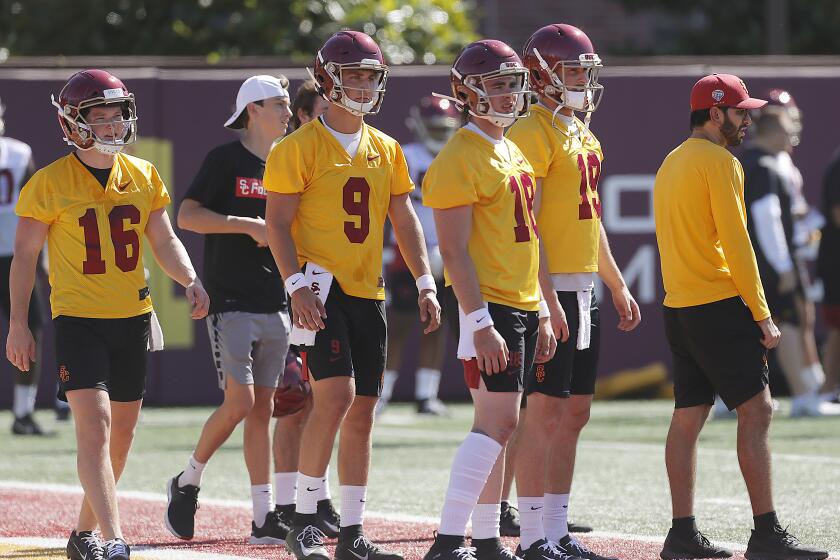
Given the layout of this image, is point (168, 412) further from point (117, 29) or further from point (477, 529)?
point (477, 529)

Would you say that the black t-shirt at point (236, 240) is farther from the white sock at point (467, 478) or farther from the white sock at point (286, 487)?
the white sock at point (467, 478)

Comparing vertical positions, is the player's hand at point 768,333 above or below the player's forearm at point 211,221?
below

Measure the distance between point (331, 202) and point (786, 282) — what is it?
A: 20.6ft

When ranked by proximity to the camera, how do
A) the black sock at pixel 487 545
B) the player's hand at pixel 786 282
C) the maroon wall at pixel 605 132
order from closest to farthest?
the black sock at pixel 487 545, the player's hand at pixel 786 282, the maroon wall at pixel 605 132

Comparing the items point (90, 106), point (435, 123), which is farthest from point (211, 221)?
point (435, 123)

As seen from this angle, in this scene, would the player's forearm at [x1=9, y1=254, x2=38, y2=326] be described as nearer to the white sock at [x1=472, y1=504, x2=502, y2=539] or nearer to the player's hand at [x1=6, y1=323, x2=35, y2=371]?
the player's hand at [x1=6, y1=323, x2=35, y2=371]

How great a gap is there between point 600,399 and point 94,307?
8358 millimetres

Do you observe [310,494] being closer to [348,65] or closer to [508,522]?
[508,522]

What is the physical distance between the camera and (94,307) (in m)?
6.40

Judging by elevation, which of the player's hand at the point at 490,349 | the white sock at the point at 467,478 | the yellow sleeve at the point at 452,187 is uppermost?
the yellow sleeve at the point at 452,187

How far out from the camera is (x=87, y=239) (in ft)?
21.1

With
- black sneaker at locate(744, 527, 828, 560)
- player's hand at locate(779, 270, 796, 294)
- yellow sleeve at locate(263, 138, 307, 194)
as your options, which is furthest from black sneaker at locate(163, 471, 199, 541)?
player's hand at locate(779, 270, 796, 294)

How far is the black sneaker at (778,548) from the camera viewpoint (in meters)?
6.48

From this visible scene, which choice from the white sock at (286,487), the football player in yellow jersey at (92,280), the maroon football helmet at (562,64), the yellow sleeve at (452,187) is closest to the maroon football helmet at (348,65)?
the yellow sleeve at (452,187)
